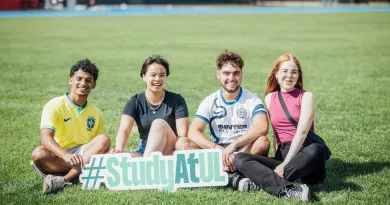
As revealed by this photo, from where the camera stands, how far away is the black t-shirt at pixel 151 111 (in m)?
5.45

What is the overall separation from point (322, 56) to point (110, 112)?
926cm

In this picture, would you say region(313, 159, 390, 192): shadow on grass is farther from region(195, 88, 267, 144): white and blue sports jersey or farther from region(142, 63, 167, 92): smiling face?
region(142, 63, 167, 92): smiling face

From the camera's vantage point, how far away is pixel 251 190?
16.2 feet

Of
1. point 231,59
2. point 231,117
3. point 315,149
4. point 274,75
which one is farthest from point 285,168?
point 231,59

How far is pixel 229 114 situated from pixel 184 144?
1.78 feet

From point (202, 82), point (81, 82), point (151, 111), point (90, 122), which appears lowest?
point (202, 82)

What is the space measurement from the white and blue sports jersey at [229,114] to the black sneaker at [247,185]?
597 mm

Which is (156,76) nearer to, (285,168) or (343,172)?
(285,168)

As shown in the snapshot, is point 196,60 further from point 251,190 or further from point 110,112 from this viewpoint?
point 251,190

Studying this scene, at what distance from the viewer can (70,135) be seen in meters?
5.39

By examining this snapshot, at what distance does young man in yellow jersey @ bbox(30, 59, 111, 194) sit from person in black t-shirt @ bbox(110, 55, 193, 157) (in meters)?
0.30

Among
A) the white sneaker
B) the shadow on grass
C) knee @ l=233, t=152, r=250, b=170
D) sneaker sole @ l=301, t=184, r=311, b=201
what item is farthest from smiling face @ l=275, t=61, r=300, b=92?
the white sneaker

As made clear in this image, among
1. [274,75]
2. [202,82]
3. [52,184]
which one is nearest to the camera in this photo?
[52,184]

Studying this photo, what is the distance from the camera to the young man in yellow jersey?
197 inches
